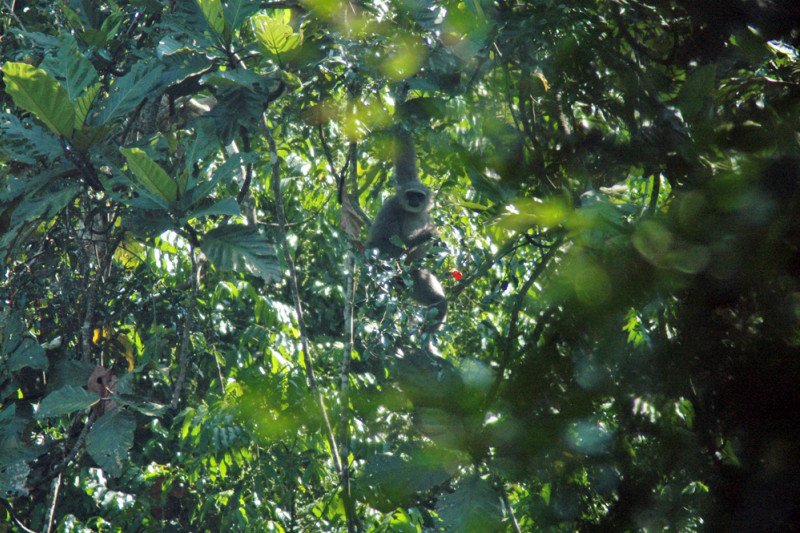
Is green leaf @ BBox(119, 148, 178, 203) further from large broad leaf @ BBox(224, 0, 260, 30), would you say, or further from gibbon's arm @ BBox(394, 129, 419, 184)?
gibbon's arm @ BBox(394, 129, 419, 184)

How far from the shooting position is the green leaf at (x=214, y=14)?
2.47 metres

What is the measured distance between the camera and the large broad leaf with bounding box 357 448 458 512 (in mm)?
1062

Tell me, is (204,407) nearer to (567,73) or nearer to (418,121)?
(418,121)

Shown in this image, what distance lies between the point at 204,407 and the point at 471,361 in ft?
8.18

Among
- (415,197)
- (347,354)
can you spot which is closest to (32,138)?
(347,354)

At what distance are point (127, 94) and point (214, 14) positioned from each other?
40cm

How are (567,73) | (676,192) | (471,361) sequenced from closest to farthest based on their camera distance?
(676,192), (471,361), (567,73)

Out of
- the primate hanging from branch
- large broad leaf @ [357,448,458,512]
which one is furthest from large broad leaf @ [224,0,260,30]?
large broad leaf @ [357,448,458,512]

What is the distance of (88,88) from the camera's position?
98.7 inches

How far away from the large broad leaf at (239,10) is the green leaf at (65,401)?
1392mm

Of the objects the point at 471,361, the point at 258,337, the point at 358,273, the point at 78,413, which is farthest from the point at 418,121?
the point at 471,361

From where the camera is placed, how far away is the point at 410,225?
6867 mm

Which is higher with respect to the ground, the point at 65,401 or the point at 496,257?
the point at 65,401

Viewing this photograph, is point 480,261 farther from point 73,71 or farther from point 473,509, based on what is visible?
point 473,509
